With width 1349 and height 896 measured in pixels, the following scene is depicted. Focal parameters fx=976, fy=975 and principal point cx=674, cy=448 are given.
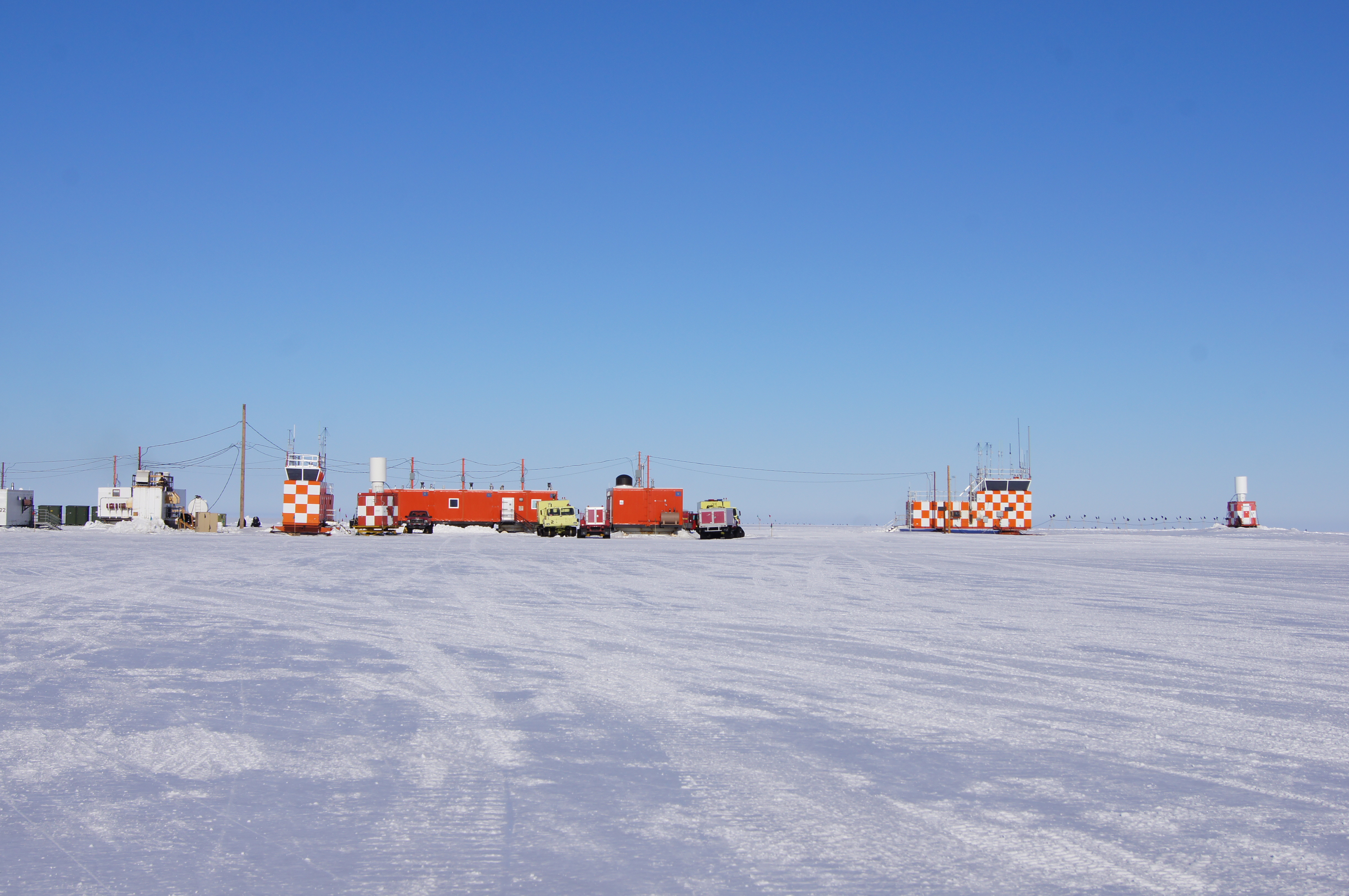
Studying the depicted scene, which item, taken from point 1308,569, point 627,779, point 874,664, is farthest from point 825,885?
point 1308,569

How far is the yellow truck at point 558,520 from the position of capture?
4669 centimetres

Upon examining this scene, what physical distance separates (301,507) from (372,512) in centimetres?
322

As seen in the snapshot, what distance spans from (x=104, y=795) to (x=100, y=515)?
6584 cm

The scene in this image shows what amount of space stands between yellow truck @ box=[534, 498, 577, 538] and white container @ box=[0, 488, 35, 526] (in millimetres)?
33454

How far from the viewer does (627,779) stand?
425 cm

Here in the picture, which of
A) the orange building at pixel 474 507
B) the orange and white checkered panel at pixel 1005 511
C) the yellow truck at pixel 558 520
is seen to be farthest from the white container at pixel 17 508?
the orange and white checkered panel at pixel 1005 511

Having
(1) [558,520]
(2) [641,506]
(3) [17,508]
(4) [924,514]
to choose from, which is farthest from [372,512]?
(4) [924,514]

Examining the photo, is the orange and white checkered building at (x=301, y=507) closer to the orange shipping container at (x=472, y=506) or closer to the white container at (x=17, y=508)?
the orange shipping container at (x=472, y=506)

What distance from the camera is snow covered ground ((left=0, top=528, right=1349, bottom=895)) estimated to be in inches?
131

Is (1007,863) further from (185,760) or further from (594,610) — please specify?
(594,610)

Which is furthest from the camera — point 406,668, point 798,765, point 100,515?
point 100,515

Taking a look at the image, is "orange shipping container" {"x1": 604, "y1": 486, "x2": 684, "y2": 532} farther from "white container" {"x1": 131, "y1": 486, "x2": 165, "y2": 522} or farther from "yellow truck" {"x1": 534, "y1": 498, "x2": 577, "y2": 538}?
"white container" {"x1": 131, "y1": 486, "x2": 165, "y2": 522}

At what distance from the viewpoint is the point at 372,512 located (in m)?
45.2

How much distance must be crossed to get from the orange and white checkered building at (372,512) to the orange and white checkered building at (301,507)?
71.9 inches
